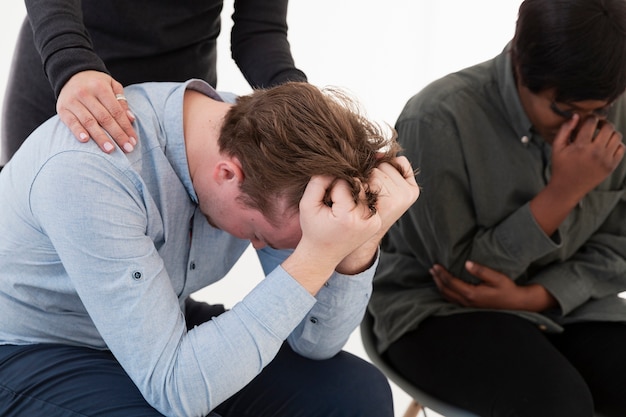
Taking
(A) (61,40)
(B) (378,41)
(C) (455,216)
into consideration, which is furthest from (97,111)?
(B) (378,41)

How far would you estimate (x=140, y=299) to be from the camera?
1048mm

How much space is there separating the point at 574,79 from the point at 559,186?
23 centimetres

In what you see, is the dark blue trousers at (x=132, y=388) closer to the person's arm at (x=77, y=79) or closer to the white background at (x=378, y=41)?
the person's arm at (x=77, y=79)

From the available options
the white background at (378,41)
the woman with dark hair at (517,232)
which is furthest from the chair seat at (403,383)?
the white background at (378,41)

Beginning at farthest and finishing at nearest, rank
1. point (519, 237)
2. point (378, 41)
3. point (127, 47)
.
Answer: point (378, 41) → point (519, 237) → point (127, 47)

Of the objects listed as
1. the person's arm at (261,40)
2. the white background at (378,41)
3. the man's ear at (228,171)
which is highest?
the person's arm at (261,40)

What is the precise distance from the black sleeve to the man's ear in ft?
0.77

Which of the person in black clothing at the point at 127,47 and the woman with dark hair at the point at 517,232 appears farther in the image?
the woman with dark hair at the point at 517,232

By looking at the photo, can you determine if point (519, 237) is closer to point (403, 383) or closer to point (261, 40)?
point (403, 383)

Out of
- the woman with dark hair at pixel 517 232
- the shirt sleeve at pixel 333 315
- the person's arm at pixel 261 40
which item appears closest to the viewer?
the shirt sleeve at pixel 333 315

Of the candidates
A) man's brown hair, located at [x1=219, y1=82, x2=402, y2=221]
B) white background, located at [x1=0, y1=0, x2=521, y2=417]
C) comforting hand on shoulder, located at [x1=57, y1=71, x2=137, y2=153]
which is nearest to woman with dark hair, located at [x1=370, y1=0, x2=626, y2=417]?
man's brown hair, located at [x1=219, y1=82, x2=402, y2=221]

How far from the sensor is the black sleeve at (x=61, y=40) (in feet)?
3.76

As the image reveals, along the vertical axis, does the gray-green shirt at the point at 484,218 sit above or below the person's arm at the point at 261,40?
below

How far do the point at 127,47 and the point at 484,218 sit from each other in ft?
2.52
